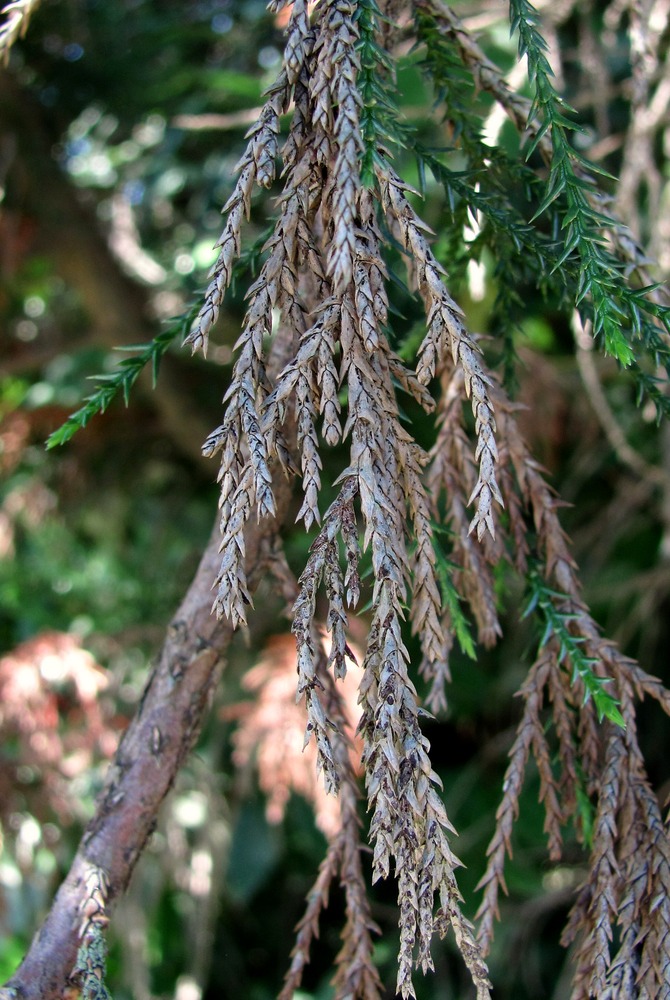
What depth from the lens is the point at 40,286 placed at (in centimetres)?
289

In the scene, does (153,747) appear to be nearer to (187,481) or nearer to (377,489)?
(377,489)

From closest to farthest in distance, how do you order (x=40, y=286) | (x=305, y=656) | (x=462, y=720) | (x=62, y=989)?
(x=305, y=656) < (x=62, y=989) < (x=462, y=720) < (x=40, y=286)

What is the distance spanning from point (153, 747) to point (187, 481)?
1.89m

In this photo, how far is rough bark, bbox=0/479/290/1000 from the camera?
799 mm

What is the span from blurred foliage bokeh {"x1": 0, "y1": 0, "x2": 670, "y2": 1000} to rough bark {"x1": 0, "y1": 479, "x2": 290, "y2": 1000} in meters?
0.94

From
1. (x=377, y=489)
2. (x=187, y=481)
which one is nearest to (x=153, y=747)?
(x=377, y=489)

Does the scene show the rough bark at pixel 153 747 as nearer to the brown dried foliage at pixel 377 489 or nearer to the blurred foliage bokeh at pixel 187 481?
the brown dried foliage at pixel 377 489

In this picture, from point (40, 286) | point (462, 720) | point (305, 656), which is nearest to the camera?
point (305, 656)

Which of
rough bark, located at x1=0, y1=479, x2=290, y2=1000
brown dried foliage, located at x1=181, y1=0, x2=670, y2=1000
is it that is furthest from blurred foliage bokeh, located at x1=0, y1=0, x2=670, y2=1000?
brown dried foliage, located at x1=181, y1=0, x2=670, y2=1000

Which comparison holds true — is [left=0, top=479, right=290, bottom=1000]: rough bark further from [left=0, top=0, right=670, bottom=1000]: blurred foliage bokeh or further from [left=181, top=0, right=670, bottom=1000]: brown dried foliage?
[left=0, top=0, right=670, bottom=1000]: blurred foliage bokeh

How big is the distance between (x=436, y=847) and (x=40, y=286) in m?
2.66

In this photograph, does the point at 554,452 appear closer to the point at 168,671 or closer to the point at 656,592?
the point at 656,592

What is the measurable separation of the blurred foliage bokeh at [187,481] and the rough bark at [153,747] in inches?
36.9

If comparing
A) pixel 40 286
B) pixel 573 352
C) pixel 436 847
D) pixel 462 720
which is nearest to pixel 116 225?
pixel 40 286
